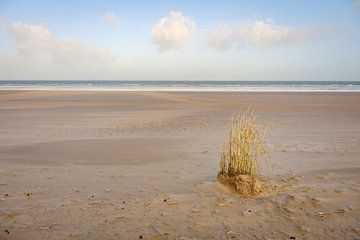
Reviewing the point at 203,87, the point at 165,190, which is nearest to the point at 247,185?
the point at 165,190

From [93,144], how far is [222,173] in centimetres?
484

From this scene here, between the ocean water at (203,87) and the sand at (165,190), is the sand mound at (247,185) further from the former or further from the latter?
the ocean water at (203,87)

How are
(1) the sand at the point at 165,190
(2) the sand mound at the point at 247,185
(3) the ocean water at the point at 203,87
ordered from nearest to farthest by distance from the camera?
(1) the sand at the point at 165,190 < (2) the sand mound at the point at 247,185 < (3) the ocean water at the point at 203,87

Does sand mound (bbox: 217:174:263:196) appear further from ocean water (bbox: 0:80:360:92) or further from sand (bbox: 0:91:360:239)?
ocean water (bbox: 0:80:360:92)

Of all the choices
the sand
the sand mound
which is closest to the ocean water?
the sand

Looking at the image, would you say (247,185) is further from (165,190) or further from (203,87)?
(203,87)

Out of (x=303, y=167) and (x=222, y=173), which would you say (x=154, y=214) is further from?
(x=303, y=167)

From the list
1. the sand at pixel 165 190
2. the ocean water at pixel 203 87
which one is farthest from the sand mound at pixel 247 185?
the ocean water at pixel 203 87

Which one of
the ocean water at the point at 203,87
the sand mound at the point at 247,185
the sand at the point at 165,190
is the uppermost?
the sand mound at the point at 247,185

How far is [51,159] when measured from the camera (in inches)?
313

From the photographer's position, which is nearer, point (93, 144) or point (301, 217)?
point (301, 217)

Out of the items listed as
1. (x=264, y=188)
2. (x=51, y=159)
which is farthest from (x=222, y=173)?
(x=51, y=159)

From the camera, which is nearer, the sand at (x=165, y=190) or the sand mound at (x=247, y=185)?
the sand at (x=165, y=190)

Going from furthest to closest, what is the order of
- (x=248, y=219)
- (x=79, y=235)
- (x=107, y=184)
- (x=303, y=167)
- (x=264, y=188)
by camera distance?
1. (x=303, y=167)
2. (x=107, y=184)
3. (x=264, y=188)
4. (x=248, y=219)
5. (x=79, y=235)
